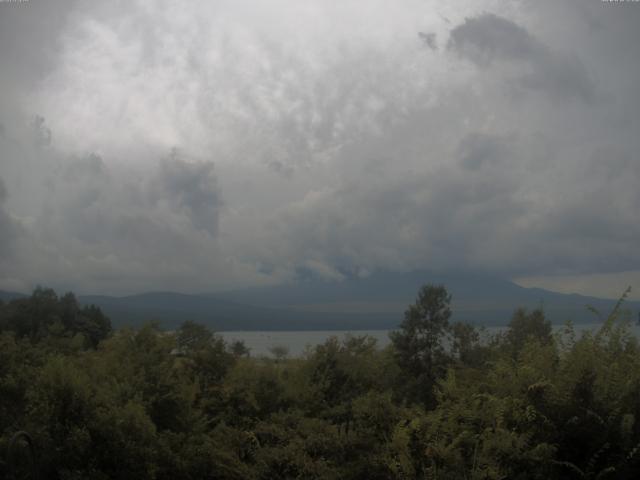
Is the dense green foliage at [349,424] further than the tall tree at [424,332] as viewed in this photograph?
No

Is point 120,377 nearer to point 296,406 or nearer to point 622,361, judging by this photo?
point 296,406

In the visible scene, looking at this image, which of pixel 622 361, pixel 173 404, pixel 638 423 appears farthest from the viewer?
pixel 173 404

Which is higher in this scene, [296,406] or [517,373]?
[517,373]

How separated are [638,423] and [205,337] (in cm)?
1143

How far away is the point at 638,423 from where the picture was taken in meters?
8.30

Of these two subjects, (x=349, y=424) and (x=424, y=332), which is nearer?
(x=349, y=424)

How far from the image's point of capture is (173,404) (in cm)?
1093

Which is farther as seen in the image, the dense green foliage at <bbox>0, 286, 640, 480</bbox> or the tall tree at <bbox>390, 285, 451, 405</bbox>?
the tall tree at <bbox>390, 285, 451, 405</bbox>

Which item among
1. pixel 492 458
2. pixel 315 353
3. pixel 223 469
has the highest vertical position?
pixel 315 353

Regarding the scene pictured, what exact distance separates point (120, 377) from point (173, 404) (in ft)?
3.66

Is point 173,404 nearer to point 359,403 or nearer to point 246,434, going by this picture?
point 246,434

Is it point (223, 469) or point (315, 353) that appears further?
point (315, 353)

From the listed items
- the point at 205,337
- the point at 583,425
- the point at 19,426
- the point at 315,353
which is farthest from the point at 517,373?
Answer: the point at 205,337

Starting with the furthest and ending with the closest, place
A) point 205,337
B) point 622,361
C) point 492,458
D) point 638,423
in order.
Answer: point 205,337
point 622,361
point 638,423
point 492,458
